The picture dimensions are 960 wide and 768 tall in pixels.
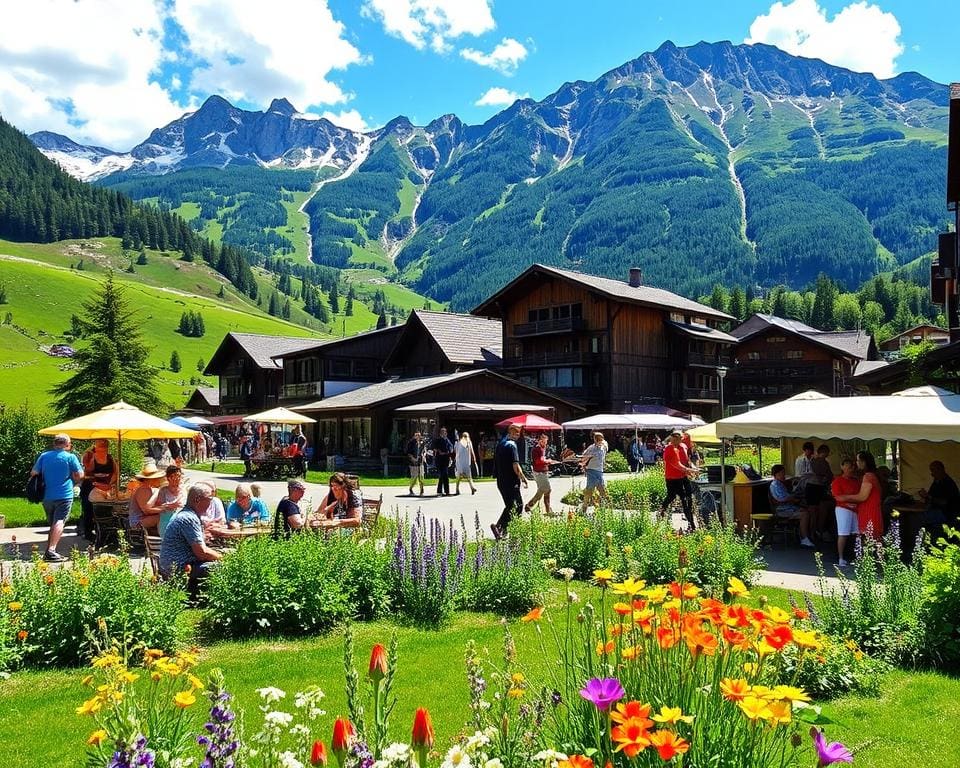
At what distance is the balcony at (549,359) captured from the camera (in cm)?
4653

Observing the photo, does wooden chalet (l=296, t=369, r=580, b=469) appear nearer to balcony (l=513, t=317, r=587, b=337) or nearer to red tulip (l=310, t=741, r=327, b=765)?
balcony (l=513, t=317, r=587, b=337)

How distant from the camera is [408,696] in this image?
20.0 ft

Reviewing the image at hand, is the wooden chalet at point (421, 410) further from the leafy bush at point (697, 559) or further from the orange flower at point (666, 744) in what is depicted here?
the orange flower at point (666, 744)

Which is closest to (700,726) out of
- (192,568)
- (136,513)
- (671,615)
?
(671,615)

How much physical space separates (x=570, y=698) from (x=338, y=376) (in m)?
47.8

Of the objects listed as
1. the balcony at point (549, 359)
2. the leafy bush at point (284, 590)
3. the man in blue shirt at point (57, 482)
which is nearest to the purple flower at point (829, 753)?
the leafy bush at point (284, 590)

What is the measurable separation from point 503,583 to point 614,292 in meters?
38.8

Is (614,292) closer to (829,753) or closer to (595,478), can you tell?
(595,478)

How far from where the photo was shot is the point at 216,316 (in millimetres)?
152625

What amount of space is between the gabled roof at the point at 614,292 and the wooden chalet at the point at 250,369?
1674 cm

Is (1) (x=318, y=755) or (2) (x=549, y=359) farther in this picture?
(2) (x=549, y=359)

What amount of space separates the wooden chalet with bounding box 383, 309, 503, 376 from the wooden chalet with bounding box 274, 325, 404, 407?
1757 millimetres

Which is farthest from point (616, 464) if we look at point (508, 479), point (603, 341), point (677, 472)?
point (508, 479)

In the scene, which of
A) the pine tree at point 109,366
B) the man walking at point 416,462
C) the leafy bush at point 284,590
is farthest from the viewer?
the pine tree at point 109,366
